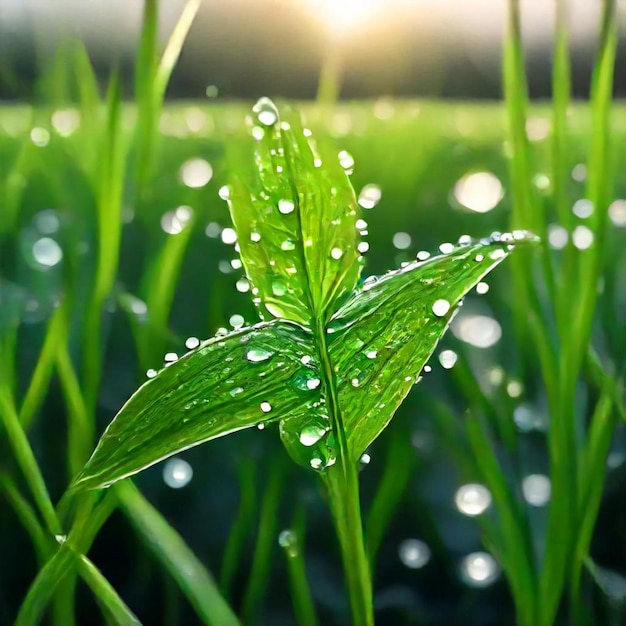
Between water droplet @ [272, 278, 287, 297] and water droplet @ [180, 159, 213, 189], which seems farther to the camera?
water droplet @ [180, 159, 213, 189]

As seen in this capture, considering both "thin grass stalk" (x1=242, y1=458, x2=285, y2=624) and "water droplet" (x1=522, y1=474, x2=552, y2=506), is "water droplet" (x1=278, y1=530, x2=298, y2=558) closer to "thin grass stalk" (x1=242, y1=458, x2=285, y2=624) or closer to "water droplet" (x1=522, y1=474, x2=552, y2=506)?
"thin grass stalk" (x1=242, y1=458, x2=285, y2=624)

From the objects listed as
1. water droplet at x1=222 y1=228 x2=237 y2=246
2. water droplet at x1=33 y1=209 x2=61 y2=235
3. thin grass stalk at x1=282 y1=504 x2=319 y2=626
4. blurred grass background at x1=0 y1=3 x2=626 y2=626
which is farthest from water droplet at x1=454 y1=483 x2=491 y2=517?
water droplet at x1=33 y1=209 x2=61 y2=235

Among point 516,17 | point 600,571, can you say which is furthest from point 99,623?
point 516,17

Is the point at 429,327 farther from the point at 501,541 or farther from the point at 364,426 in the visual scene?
the point at 501,541

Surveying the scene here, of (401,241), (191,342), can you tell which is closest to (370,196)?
(401,241)

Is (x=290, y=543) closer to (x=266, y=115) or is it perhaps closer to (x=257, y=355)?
(x=257, y=355)

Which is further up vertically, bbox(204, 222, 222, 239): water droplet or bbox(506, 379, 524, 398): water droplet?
bbox(204, 222, 222, 239): water droplet
